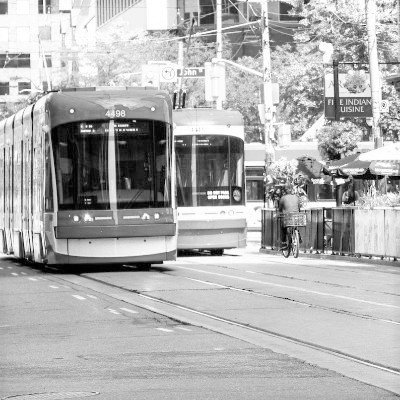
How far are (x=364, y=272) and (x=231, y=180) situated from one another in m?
8.04

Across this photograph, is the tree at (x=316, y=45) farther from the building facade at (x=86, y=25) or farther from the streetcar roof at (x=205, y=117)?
the streetcar roof at (x=205, y=117)

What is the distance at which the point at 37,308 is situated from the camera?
63.5ft

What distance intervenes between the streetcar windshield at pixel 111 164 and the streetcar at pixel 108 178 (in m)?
0.02

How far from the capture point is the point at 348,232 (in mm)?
33312

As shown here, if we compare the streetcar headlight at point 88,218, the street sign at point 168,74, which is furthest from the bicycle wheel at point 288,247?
the street sign at point 168,74

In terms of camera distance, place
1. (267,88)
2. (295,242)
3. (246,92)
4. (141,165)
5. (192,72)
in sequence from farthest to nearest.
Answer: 1. (246,92)
2. (192,72)
3. (267,88)
4. (295,242)
5. (141,165)

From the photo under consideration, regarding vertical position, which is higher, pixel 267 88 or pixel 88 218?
pixel 267 88

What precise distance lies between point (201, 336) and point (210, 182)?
20326 mm

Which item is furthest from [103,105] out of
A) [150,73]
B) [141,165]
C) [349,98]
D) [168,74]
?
[150,73]

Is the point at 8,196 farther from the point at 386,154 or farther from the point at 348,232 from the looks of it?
the point at 386,154

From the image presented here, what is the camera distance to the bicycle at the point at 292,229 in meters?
34.6

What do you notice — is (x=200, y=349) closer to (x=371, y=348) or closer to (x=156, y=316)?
(x=371, y=348)

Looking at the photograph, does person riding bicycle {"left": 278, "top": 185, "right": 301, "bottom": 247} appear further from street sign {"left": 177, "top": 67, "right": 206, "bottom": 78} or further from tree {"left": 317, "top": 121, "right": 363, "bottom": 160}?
tree {"left": 317, "top": 121, "right": 363, "bottom": 160}

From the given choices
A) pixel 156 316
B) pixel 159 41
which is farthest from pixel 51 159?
pixel 159 41
